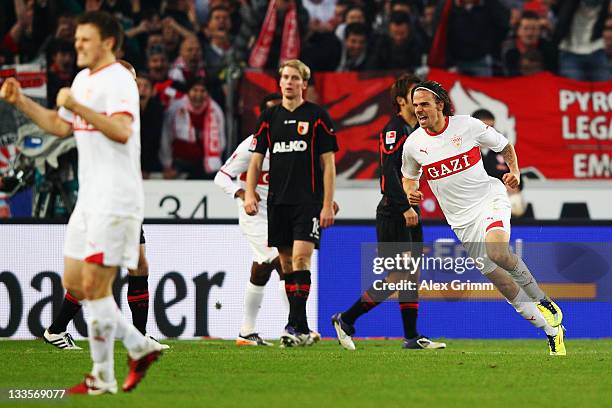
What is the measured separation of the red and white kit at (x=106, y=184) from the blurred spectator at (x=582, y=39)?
Result: 1026 cm

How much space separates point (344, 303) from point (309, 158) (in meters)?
2.57

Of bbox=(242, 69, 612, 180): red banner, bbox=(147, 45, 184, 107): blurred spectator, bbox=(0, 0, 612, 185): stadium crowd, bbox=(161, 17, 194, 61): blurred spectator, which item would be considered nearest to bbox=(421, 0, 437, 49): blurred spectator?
bbox=(0, 0, 612, 185): stadium crowd

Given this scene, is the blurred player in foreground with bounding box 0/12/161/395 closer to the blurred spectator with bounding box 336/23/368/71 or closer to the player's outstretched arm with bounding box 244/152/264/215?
the player's outstretched arm with bounding box 244/152/264/215

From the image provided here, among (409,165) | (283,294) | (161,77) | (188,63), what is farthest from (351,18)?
(409,165)

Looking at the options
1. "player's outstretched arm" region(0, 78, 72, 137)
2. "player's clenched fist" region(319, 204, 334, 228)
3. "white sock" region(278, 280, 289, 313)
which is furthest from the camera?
"white sock" region(278, 280, 289, 313)

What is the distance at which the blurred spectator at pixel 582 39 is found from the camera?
53.1ft

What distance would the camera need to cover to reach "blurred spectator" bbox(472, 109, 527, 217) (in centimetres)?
1447

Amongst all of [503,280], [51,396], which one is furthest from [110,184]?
[503,280]

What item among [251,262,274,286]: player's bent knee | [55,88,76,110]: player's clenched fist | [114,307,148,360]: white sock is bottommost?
[251,262,274,286]: player's bent knee

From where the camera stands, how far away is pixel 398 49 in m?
16.0

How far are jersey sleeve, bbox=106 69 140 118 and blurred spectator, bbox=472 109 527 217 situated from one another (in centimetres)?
780

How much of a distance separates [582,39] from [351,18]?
2920mm

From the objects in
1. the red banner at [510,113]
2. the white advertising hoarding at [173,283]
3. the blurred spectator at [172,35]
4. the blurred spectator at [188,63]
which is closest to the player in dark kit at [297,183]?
the white advertising hoarding at [173,283]

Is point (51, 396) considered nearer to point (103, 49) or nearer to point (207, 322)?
point (103, 49)
